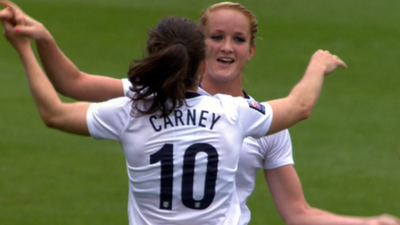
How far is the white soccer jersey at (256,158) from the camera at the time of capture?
3.77 meters

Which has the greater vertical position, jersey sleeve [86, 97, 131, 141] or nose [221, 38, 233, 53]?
nose [221, 38, 233, 53]

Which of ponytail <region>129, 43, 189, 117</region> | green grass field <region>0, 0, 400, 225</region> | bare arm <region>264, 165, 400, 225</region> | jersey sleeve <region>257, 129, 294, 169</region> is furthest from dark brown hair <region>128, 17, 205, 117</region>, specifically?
green grass field <region>0, 0, 400, 225</region>

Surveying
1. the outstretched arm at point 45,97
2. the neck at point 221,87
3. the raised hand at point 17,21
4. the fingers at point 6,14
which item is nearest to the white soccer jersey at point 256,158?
the neck at point 221,87

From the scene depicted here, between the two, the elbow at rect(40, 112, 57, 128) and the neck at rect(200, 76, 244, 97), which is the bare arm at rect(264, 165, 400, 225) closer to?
the neck at rect(200, 76, 244, 97)

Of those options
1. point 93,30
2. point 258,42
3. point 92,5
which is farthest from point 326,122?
point 92,5

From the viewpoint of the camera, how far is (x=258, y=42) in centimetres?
1323

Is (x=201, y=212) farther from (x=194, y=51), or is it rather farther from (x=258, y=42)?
(x=258, y=42)

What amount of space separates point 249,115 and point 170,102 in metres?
0.35

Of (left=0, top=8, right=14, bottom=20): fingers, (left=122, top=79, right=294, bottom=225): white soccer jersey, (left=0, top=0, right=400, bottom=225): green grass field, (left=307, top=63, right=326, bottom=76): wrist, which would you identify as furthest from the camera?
(left=0, top=0, right=400, bottom=225): green grass field

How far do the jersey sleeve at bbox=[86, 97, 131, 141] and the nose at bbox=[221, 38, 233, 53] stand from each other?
1035 mm

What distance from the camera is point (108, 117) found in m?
2.93

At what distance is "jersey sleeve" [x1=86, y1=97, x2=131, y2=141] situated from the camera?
291cm

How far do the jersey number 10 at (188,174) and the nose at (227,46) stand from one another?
3.34 feet

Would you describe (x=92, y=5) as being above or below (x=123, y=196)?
above
